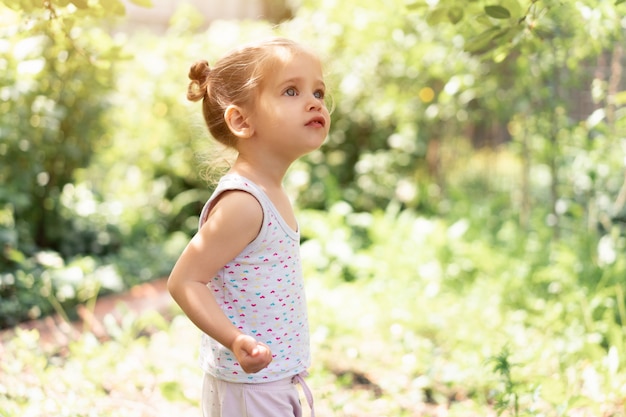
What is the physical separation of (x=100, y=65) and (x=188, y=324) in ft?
5.09

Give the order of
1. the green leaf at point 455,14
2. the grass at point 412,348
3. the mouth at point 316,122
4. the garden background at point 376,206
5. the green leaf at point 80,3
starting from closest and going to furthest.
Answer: the mouth at point 316,122 < the green leaf at point 80,3 < the green leaf at point 455,14 < the grass at point 412,348 < the garden background at point 376,206

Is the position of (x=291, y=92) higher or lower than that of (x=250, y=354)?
higher

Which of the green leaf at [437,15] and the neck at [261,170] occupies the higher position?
the green leaf at [437,15]

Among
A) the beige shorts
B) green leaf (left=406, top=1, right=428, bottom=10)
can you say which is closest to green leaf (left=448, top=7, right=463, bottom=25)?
green leaf (left=406, top=1, right=428, bottom=10)

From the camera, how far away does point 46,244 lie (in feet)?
16.7

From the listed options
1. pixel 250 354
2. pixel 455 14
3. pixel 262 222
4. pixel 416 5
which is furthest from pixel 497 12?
pixel 250 354

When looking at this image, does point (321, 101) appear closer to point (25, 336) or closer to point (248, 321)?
point (248, 321)

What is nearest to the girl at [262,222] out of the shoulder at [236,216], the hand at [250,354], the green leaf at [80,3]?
the shoulder at [236,216]

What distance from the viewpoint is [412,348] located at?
3324 millimetres

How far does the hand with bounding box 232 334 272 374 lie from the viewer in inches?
58.7

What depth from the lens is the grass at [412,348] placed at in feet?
8.77

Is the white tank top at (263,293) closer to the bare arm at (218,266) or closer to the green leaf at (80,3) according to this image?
the bare arm at (218,266)

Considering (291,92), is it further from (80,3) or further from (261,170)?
(80,3)

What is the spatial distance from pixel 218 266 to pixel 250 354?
0.23 metres
